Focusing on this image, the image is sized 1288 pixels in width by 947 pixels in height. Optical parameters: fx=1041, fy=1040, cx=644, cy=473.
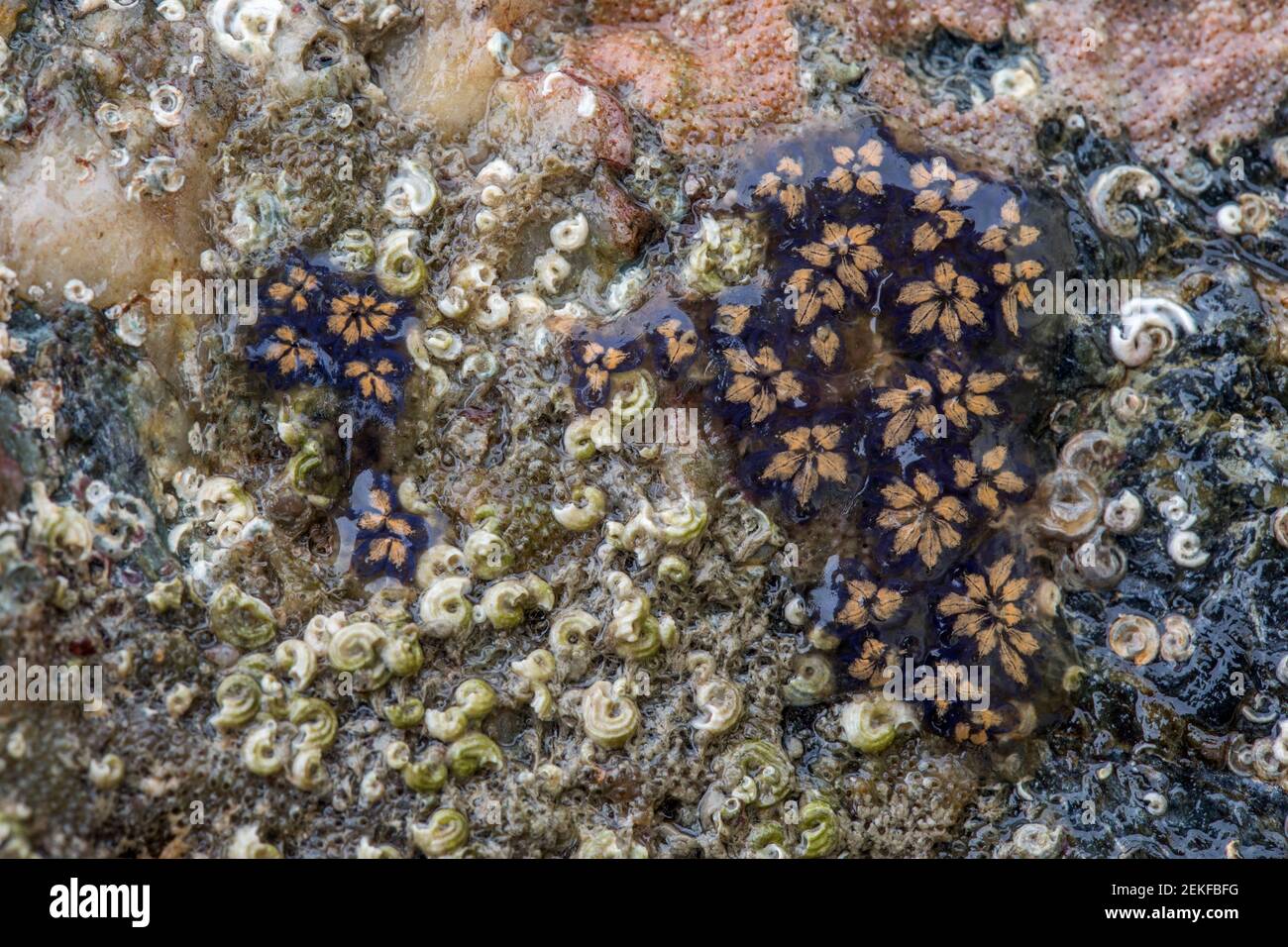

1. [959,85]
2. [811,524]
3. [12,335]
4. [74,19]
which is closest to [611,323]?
[811,524]

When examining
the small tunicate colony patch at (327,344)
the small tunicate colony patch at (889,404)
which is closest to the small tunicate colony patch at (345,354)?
the small tunicate colony patch at (327,344)

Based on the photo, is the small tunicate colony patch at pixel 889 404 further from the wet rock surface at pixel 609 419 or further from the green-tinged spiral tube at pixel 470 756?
the green-tinged spiral tube at pixel 470 756

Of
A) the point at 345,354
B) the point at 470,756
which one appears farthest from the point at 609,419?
the point at 470,756

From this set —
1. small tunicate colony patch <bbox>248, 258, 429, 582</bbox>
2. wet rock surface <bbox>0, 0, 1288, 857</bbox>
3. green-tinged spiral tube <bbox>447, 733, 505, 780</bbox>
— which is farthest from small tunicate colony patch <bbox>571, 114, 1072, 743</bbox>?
green-tinged spiral tube <bbox>447, 733, 505, 780</bbox>

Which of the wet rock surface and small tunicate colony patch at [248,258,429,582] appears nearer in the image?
the wet rock surface

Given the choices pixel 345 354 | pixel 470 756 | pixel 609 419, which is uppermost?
pixel 345 354

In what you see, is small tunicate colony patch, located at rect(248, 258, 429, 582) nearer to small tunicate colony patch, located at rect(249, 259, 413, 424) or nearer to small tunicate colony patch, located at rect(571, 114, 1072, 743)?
small tunicate colony patch, located at rect(249, 259, 413, 424)

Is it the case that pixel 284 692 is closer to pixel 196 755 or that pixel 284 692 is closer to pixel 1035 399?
pixel 196 755

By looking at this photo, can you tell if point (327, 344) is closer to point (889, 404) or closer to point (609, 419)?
point (609, 419)
